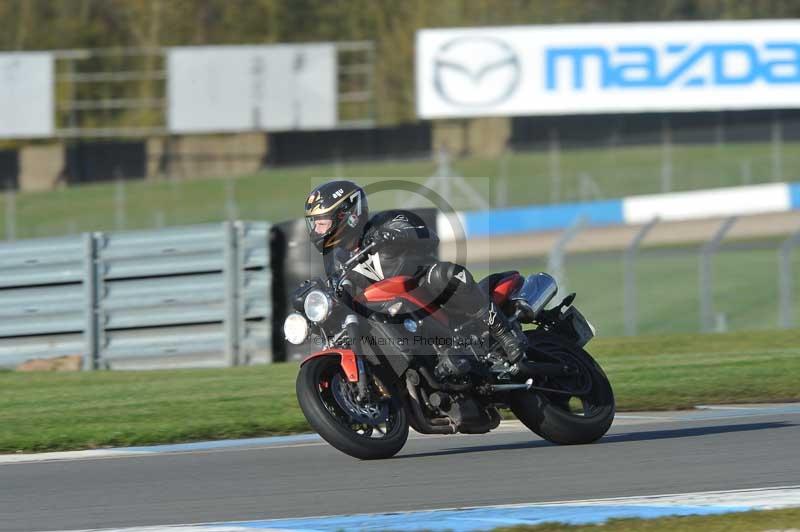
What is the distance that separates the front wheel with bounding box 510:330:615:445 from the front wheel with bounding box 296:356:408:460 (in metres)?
0.82

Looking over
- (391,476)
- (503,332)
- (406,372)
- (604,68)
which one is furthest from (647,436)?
(604,68)

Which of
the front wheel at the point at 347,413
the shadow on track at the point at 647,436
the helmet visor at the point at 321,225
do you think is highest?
the helmet visor at the point at 321,225

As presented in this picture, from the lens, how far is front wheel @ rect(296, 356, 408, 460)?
7.43m

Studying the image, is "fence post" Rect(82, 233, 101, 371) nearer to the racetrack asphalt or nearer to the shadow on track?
the racetrack asphalt

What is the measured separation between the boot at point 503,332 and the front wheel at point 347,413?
0.70 meters

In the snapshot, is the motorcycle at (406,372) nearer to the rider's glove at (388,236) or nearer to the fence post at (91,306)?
the rider's glove at (388,236)

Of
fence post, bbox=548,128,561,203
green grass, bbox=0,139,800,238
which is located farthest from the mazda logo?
fence post, bbox=548,128,561,203

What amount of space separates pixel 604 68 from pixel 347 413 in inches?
1190

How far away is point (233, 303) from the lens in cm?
1484

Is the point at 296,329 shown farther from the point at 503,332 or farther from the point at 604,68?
the point at 604,68

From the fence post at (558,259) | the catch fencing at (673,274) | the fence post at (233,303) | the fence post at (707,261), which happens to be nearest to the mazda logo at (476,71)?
the catch fencing at (673,274)

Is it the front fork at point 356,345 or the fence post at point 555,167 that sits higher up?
the fence post at point 555,167

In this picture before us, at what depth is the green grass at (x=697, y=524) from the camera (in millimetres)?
5801

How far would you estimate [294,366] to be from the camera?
46.4ft
